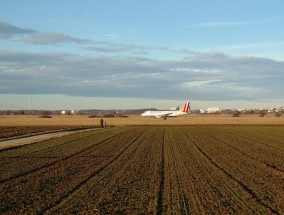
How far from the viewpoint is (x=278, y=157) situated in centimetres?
2553

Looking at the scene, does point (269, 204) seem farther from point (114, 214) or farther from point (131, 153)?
point (131, 153)

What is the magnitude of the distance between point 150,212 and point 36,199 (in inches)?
140

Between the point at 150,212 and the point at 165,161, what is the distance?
11.5m

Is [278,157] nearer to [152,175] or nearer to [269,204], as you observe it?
[152,175]

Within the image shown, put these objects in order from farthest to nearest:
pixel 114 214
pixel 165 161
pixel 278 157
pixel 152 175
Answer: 1. pixel 278 157
2. pixel 165 161
3. pixel 152 175
4. pixel 114 214

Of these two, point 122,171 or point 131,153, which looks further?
point 131,153

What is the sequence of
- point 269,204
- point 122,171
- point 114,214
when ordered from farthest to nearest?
point 122,171 < point 269,204 < point 114,214

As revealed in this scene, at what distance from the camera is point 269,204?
40.4 ft

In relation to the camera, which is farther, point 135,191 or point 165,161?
point 165,161

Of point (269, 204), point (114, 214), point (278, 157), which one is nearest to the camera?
point (114, 214)

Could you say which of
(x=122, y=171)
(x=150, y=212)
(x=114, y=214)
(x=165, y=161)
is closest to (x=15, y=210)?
(x=114, y=214)

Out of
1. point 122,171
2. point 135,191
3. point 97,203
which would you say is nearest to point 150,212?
point 97,203

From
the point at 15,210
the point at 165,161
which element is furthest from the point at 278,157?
the point at 15,210

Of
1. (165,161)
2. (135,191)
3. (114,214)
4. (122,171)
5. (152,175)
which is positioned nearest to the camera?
(114,214)
